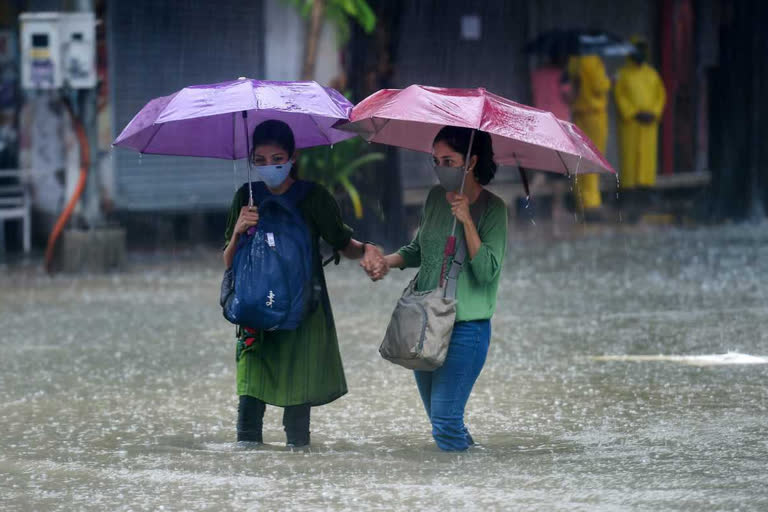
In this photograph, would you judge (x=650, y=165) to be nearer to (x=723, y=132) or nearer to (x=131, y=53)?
(x=723, y=132)

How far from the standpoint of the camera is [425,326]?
5.80m

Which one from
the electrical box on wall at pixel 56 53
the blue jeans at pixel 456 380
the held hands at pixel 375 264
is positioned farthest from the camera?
the electrical box on wall at pixel 56 53

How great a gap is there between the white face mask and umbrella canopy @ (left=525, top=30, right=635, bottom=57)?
13448 millimetres

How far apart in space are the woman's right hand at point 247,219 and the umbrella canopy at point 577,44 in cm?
1361

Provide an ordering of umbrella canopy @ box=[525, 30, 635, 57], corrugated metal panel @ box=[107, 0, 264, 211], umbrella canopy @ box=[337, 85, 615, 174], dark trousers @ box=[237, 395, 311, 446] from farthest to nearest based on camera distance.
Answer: umbrella canopy @ box=[525, 30, 635, 57] < corrugated metal panel @ box=[107, 0, 264, 211] < dark trousers @ box=[237, 395, 311, 446] < umbrella canopy @ box=[337, 85, 615, 174]

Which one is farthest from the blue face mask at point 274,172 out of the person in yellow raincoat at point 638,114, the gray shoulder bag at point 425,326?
the person in yellow raincoat at point 638,114

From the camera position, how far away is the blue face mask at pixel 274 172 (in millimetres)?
6047

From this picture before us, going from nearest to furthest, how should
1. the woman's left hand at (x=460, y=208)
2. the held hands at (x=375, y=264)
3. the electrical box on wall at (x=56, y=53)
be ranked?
the woman's left hand at (x=460, y=208), the held hands at (x=375, y=264), the electrical box on wall at (x=56, y=53)

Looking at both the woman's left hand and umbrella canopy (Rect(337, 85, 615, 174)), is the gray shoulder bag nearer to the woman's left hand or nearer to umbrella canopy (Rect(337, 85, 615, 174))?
the woman's left hand

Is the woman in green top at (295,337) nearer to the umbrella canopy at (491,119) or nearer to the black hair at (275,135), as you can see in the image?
the black hair at (275,135)

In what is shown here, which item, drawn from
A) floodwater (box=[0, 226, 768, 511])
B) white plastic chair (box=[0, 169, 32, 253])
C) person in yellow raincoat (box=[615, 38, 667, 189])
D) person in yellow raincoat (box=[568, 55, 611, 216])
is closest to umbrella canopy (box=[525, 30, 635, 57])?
person in yellow raincoat (box=[568, 55, 611, 216])

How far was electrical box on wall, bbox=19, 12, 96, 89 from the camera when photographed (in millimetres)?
13398

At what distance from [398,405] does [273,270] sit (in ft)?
5.91

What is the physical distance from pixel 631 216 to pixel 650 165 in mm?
1244
